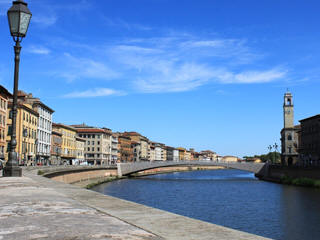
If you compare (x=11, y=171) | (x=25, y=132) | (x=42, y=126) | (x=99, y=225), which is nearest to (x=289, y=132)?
(x=42, y=126)

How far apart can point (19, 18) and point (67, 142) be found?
100 metres

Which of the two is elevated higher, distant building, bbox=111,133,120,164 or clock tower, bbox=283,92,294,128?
clock tower, bbox=283,92,294,128

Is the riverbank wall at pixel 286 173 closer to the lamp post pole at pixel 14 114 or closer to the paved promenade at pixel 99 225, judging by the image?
the lamp post pole at pixel 14 114

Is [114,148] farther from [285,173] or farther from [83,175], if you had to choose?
[285,173]

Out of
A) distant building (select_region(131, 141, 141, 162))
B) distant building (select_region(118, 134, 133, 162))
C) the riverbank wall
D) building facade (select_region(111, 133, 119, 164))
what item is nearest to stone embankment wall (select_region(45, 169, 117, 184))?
the riverbank wall

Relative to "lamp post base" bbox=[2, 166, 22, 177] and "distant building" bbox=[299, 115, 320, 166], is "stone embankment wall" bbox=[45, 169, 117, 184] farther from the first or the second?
"distant building" bbox=[299, 115, 320, 166]

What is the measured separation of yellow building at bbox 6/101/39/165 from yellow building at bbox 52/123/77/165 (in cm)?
2533

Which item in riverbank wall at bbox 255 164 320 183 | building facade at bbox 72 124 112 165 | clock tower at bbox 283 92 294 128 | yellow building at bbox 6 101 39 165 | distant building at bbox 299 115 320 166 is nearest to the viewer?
yellow building at bbox 6 101 39 165

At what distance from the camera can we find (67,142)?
115m

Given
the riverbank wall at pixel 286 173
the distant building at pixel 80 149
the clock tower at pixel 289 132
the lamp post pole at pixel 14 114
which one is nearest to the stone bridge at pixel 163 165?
the riverbank wall at pixel 286 173

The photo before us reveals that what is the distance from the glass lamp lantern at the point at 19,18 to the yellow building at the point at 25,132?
5279 centimetres

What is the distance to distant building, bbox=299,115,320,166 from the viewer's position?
9515 cm

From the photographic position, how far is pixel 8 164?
18.3 meters

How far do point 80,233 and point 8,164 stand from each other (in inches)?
582
